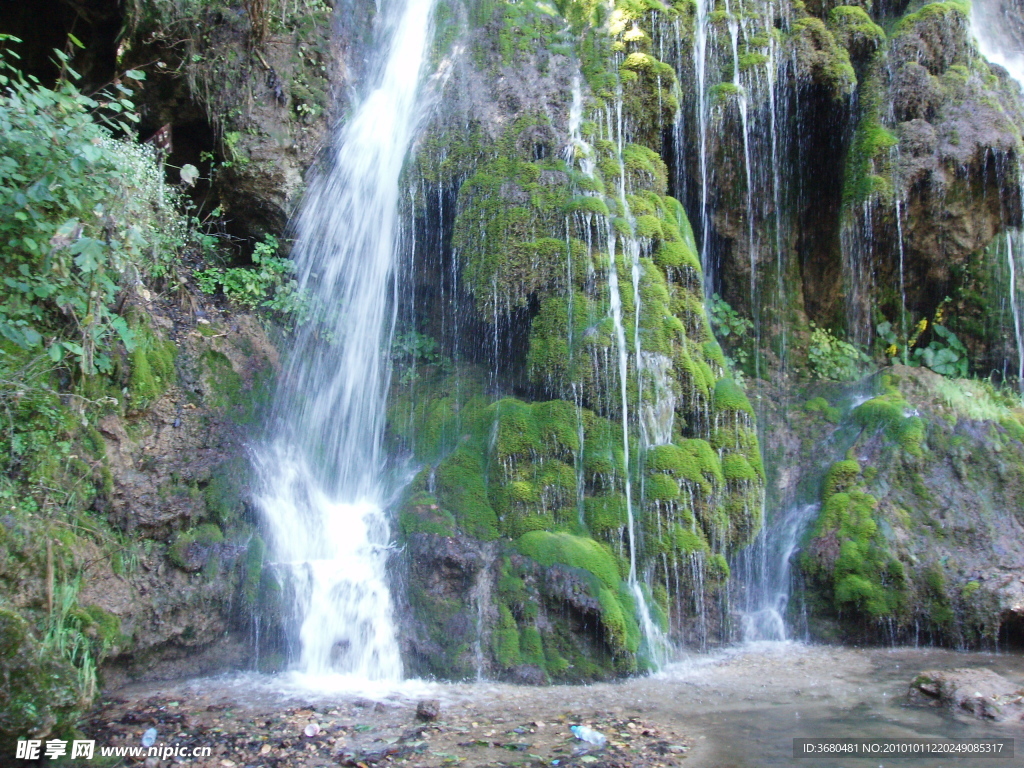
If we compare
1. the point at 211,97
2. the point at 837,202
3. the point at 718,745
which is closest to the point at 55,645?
the point at 718,745

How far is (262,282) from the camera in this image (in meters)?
9.22

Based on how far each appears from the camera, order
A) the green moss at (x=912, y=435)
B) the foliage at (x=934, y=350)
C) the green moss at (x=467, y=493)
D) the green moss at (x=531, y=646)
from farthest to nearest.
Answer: the foliage at (x=934, y=350), the green moss at (x=912, y=435), the green moss at (x=467, y=493), the green moss at (x=531, y=646)

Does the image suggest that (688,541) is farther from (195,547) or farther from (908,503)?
(195,547)

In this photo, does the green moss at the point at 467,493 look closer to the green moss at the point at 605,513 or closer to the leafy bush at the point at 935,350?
the green moss at the point at 605,513

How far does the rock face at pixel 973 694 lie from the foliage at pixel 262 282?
776 centimetres

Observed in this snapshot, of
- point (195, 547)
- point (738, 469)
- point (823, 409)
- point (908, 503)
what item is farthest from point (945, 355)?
point (195, 547)

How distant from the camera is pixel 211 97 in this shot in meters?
Answer: 9.30

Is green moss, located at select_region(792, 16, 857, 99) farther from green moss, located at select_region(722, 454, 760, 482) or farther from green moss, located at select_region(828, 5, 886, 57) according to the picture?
green moss, located at select_region(722, 454, 760, 482)

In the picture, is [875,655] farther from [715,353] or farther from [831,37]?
[831,37]

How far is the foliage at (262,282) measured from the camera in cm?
895

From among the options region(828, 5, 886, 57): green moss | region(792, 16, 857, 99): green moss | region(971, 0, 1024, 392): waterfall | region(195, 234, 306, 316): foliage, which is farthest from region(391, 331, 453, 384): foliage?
region(971, 0, 1024, 392): waterfall

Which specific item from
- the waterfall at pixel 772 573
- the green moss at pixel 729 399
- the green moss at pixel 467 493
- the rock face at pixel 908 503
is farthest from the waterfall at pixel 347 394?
the rock face at pixel 908 503

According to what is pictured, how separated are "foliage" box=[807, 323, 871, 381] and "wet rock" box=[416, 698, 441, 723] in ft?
25.7

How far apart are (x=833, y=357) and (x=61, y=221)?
9.98 m
